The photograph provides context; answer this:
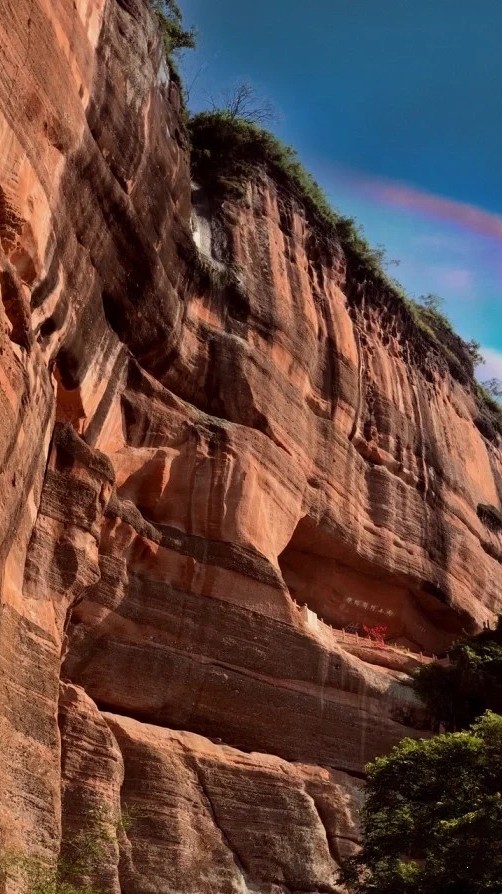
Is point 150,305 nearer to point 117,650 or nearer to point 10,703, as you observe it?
point 117,650

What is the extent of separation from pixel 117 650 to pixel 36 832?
392 centimetres

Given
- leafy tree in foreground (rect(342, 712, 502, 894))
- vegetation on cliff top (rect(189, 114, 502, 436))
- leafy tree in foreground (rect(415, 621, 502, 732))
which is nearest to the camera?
leafy tree in foreground (rect(342, 712, 502, 894))

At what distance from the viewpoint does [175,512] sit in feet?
57.3

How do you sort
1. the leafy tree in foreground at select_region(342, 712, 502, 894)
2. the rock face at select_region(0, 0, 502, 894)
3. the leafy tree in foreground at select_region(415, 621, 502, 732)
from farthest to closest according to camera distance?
the leafy tree in foreground at select_region(415, 621, 502, 732), the rock face at select_region(0, 0, 502, 894), the leafy tree in foreground at select_region(342, 712, 502, 894)

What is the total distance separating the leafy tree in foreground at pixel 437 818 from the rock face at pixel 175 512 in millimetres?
1712

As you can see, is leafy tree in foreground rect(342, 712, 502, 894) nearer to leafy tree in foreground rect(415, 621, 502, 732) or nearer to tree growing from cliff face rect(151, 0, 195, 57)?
leafy tree in foreground rect(415, 621, 502, 732)

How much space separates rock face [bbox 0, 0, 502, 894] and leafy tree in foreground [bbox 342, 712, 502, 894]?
1.71 meters

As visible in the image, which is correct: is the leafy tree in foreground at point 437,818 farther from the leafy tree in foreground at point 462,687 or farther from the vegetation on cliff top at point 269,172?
the vegetation on cliff top at point 269,172

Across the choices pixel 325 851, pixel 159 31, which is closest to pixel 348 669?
pixel 325 851

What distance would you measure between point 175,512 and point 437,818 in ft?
21.9

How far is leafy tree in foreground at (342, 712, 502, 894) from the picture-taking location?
40.8 ft

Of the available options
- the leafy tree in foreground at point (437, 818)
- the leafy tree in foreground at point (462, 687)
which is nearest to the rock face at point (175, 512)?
the leafy tree in foreground at point (462, 687)

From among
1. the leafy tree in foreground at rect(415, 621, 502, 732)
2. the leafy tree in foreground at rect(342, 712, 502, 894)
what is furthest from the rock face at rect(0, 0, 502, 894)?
the leafy tree in foreground at rect(342, 712, 502, 894)

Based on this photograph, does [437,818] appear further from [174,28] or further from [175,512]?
[174,28]
